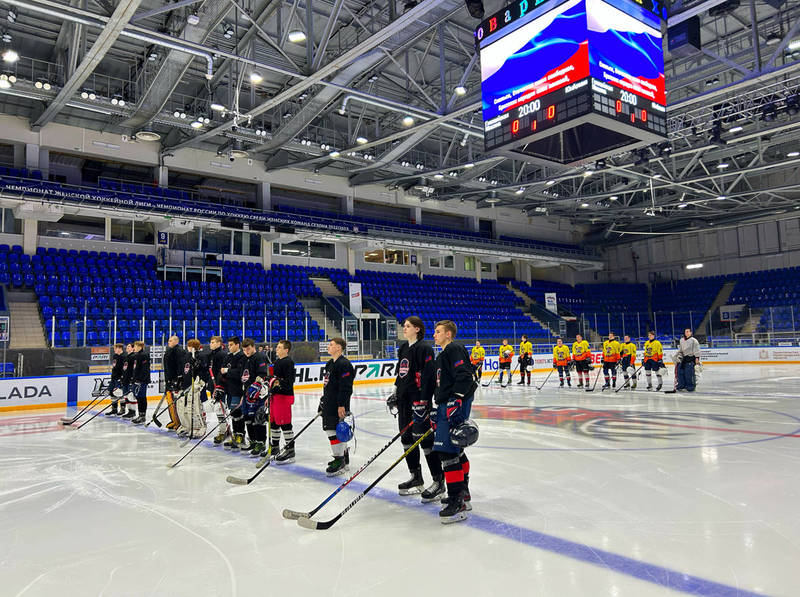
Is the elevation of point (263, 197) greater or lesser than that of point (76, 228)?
greater

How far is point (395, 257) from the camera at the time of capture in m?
30.0

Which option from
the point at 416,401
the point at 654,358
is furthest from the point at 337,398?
the point at 654,358

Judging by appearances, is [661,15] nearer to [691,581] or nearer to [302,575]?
[691,581]

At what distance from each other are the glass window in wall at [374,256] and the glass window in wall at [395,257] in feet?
0.96

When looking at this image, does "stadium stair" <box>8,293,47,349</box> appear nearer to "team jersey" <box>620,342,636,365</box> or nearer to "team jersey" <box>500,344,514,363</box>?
"team jersey" <box>500,344,514,363</box>

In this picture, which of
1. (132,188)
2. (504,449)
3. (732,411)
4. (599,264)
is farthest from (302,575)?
(599,264)

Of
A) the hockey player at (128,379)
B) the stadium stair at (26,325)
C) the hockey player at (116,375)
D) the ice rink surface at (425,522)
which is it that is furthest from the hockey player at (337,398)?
the stadium stair at (26,325)

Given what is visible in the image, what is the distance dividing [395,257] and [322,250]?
14.7ft

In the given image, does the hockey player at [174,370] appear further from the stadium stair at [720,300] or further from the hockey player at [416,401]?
the stadium stair at [720,300]

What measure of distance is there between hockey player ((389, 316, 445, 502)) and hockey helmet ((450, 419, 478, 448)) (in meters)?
0.48

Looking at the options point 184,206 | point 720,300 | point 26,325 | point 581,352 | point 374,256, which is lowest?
point 581,352

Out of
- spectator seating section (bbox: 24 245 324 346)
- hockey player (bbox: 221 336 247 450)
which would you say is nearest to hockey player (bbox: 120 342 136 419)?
→ spectator seating section (bbox: 24 245 324 346)

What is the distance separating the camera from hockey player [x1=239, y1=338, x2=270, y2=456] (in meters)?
6.70

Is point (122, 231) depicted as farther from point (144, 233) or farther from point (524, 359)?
point (524, 359)
